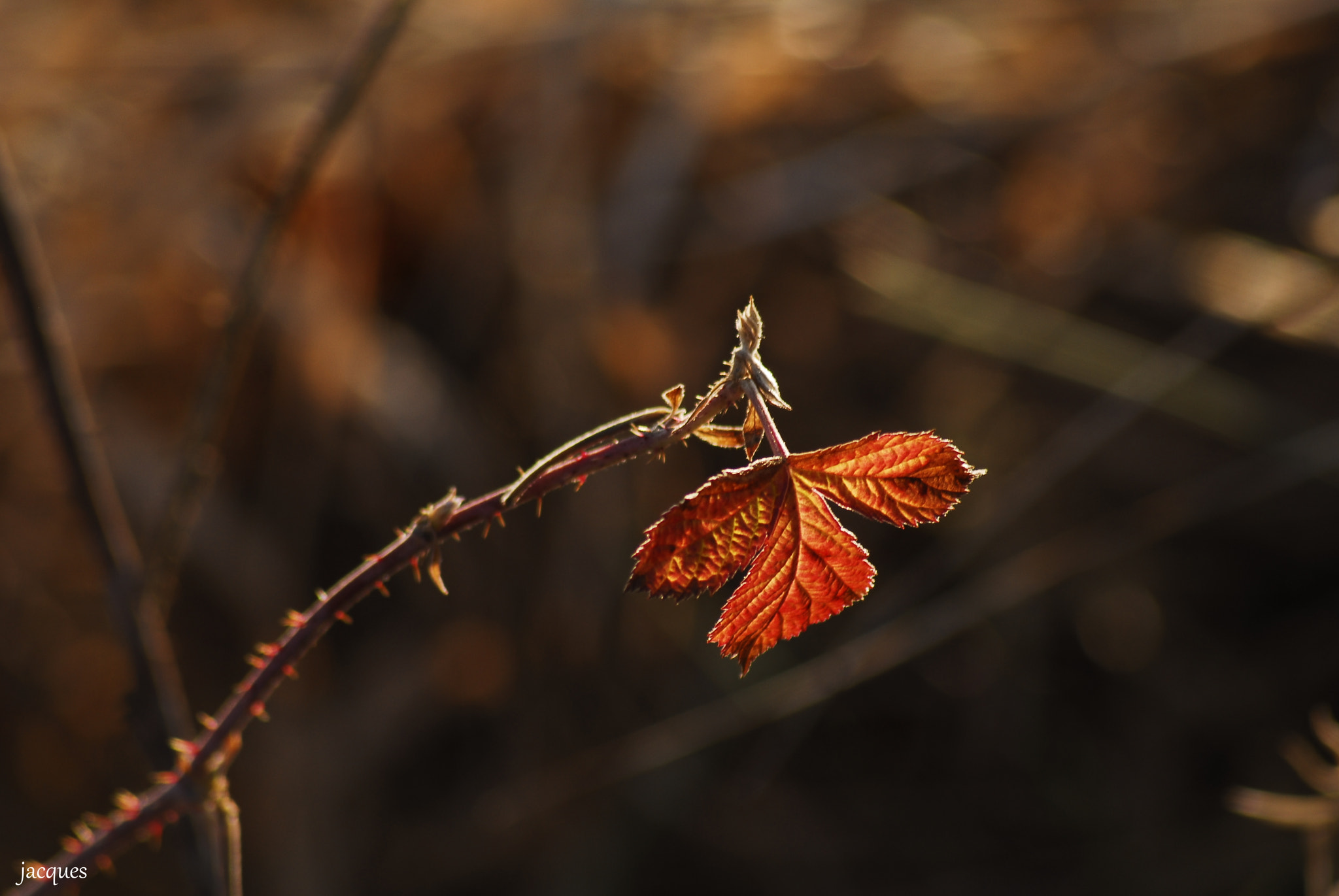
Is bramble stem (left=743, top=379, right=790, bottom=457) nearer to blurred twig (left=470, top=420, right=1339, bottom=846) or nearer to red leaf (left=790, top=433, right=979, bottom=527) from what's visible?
red leaf (left=790, top=433, right=979, bottom=527)

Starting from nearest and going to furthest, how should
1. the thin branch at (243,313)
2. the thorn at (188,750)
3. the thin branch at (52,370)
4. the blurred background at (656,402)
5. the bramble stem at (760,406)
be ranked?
the bramble stem at (760,406)
the thorn at (188,750)
the thin branch at (52,370)
the thin branch at (243,313)
the blurred background at (656,402)

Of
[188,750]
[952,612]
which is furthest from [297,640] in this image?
[952,612]

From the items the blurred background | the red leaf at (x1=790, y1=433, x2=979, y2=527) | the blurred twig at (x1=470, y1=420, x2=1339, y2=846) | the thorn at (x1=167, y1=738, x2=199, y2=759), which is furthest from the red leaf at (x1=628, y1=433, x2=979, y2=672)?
the blurred background

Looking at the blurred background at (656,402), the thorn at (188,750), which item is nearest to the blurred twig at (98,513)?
the thorn at (188,750)

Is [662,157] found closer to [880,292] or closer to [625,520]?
[880,292]

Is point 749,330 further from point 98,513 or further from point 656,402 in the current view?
point 656,402

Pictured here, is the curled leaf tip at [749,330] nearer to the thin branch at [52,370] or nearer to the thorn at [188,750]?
the thorn at [188,750]
